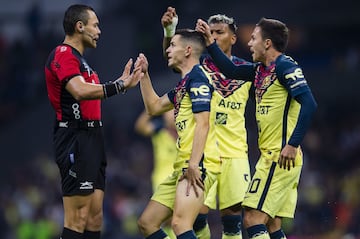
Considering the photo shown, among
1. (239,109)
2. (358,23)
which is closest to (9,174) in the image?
(358,23)

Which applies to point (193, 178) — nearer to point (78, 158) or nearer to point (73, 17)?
point (78, 158)

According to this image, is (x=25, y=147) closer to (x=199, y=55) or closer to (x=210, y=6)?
(x=210, y=6)

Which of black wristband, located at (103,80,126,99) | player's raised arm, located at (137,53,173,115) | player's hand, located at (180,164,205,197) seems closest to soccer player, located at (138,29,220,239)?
player's hand, located at (180,164,205,197)

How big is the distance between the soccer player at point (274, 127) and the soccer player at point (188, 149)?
1.02ft

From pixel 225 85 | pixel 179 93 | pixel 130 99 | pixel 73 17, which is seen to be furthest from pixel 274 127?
pixel 130 99

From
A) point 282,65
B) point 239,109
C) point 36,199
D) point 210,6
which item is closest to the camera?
point 282,65

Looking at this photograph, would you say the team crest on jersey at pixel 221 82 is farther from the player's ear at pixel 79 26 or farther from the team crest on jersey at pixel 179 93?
the player's ear at pixel 79 26

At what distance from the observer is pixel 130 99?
23.6 m

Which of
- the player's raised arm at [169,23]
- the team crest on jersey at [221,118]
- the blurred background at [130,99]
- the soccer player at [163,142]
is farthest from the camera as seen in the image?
the blurred background at [130,99]

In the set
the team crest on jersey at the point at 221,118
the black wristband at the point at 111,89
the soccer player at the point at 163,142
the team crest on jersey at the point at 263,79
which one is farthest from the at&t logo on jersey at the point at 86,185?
the soccer player at the point at 163,142

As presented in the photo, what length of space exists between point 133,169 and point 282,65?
12.5m

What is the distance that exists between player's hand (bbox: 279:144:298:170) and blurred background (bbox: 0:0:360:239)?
10335 millimetres

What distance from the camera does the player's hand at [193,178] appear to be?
10180mm

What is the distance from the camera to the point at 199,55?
10758mm
